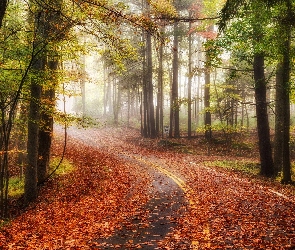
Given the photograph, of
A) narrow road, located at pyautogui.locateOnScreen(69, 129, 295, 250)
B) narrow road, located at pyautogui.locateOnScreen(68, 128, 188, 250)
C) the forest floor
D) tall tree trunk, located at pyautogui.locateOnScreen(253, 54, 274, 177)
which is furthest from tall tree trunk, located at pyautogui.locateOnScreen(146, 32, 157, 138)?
narrow road, located at pyautogui.locateOnScreen(68, 128, 188, 250)

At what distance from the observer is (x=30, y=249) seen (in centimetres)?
657

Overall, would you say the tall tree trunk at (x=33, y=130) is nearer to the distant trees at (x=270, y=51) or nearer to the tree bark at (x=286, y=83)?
the distant trees at (x=270, y=51)

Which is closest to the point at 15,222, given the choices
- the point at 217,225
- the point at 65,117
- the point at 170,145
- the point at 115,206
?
the point at 115,206

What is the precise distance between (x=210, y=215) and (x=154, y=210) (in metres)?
1.74

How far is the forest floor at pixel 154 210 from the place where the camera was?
669 cm

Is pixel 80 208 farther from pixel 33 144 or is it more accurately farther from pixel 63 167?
pixel 63 167

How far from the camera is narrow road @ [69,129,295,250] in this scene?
6.45 meters

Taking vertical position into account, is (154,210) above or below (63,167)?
below

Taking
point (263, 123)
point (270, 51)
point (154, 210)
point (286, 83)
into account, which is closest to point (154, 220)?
point (154, 210)

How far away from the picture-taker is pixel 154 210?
8.99 m

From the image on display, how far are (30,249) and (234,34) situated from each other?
10118 millimetres

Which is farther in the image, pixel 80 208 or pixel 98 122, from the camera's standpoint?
pixel 98 122

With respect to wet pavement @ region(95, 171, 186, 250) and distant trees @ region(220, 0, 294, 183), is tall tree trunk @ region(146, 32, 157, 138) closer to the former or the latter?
distant trees @ region(220, 0, 294, 183)

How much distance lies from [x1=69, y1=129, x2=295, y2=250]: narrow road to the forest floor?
0.02 meters
